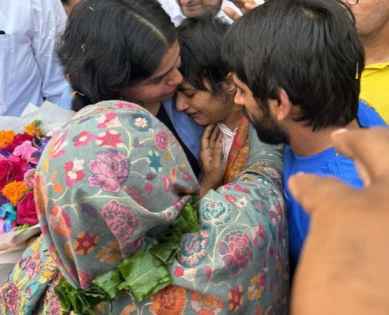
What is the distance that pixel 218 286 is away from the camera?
959mm

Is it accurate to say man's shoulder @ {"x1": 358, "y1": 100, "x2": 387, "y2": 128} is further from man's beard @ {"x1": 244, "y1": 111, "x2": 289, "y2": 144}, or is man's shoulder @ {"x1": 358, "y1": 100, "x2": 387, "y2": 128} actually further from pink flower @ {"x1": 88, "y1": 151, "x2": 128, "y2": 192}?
pink flower @ {"x1": 88, "y1": 151, "x2": 128, "y2": 192}

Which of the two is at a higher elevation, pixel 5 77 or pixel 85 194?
pixel 85 194

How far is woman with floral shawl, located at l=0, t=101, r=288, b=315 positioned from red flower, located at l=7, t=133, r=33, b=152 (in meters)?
0.57

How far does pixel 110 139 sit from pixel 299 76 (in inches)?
Answer: 19.8

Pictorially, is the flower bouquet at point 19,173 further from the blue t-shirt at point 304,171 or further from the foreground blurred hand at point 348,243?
the foreground blurred hand at point 348,243

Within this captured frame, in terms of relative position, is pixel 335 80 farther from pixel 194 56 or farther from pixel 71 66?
pixel 71 66

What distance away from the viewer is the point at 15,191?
1.33 metres

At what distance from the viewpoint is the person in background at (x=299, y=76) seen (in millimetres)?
1213

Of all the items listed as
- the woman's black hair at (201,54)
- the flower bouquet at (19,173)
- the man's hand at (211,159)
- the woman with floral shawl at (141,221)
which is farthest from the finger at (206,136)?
the woman with floral shawl at (141,221)

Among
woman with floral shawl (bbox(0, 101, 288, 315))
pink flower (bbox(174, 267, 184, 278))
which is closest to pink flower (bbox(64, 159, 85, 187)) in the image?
woman with floral shawl (bbox(0, 101, 288, 315))

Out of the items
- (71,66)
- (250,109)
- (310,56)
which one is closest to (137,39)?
(71,66)

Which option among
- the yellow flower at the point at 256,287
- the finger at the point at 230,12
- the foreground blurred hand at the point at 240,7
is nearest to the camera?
the yellow flower at the point at 256,287

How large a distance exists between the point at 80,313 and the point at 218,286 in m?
0.27

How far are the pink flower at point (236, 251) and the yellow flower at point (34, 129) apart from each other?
81cm
